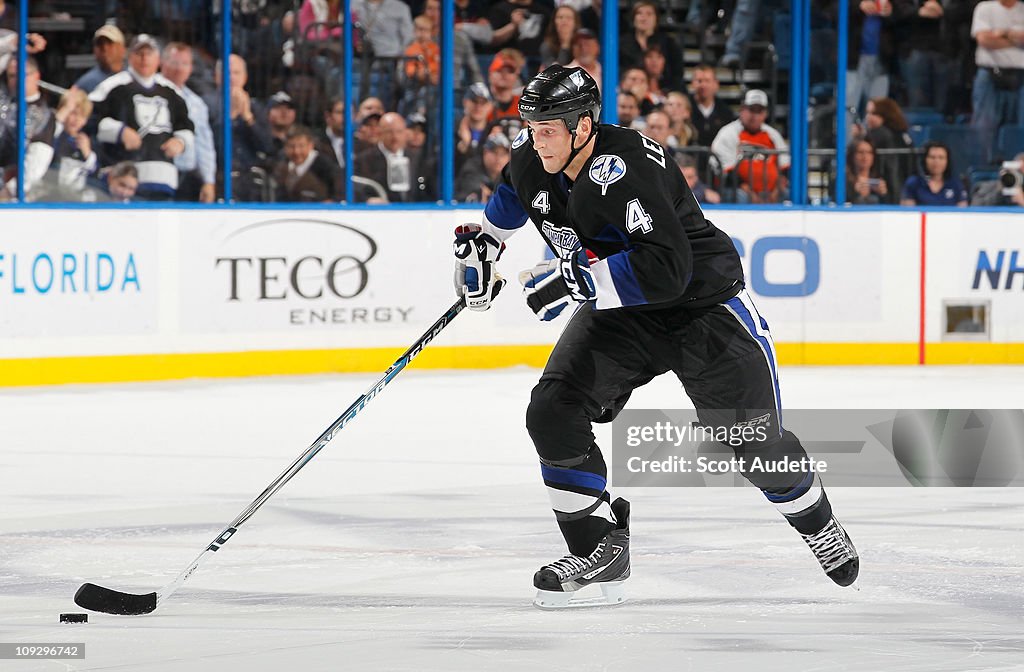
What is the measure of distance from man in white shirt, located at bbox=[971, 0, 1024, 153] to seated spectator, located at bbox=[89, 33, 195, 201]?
483cm

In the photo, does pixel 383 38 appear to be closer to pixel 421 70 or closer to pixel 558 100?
pixel 421 70

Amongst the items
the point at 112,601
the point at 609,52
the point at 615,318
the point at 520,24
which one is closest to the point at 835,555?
the point at 615,318

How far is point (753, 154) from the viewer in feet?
32.9

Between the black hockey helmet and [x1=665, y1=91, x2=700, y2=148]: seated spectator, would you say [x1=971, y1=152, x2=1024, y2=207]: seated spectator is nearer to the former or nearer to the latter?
[x1=665, y1=91, x2=700, y2=148]: seated spectator

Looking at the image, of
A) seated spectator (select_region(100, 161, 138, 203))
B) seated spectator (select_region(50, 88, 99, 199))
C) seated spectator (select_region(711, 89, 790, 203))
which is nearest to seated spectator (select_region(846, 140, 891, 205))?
seated spectator (select_region(711, 89, 790, 203))

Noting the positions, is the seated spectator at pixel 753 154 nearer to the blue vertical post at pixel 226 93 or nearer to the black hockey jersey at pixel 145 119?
the blue vertical post at pixel 226 93

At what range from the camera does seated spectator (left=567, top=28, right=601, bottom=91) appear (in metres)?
9.87

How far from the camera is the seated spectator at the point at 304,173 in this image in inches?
357

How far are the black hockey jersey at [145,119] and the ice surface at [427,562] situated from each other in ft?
6.83

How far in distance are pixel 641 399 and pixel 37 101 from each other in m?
3.37

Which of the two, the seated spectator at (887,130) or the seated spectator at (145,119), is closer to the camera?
the seated spectator at (145,119)

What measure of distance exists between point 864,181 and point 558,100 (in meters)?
6.83

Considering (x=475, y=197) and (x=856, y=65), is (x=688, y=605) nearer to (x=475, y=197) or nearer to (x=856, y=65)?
(x=475, y=197)

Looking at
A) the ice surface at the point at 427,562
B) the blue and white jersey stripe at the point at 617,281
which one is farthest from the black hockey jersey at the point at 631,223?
the ice surface at the point at 427,562
